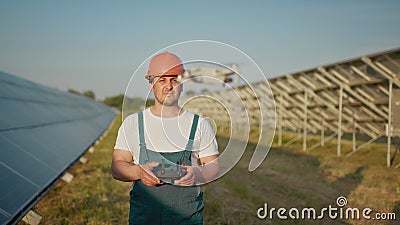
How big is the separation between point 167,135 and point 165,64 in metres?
0.43

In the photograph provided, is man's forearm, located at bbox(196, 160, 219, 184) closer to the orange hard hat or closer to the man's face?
the man's face

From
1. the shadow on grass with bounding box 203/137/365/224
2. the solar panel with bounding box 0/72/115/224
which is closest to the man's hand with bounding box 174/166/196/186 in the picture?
the solar panel with bounding box 0/72/115/224

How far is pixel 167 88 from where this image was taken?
2.61m

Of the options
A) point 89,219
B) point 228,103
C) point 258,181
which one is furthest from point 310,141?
point 228,103

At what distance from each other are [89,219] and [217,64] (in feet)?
14.5

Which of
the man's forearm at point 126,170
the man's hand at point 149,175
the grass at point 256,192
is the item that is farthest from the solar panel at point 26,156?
the man's hand at point 149,175

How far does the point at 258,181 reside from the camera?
9.88 metres

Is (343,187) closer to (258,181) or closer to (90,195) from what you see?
(258,181)

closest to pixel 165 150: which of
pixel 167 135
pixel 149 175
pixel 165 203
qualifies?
pixel 167 135

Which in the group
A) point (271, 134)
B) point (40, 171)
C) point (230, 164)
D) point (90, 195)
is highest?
point (271, 134)

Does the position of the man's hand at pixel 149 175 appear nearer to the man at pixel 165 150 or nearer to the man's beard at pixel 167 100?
the man at pixel 165 150

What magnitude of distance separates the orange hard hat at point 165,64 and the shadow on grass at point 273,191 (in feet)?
13.2

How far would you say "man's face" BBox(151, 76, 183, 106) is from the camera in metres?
2.61

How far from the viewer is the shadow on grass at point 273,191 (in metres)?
6.53
